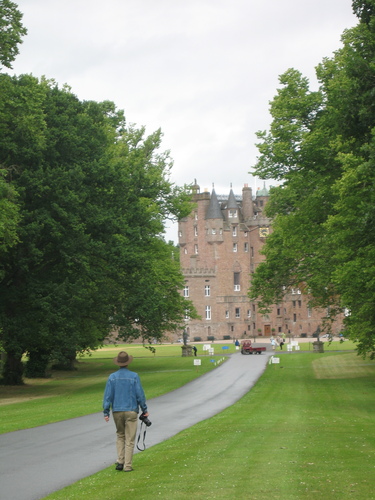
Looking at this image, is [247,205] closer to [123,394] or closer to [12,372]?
[12,372]

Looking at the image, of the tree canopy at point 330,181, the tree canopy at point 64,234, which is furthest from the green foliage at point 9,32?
the tree canopy at point 330,181

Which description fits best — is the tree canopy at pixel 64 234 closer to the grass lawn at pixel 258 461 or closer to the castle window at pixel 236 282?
the grass lawn at pixel 258 461

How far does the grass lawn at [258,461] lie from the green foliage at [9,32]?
1885cm

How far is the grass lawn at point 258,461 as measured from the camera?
32.9ft

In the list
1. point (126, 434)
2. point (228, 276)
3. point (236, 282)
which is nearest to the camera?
point (126, 434)

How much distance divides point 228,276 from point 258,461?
10858cm

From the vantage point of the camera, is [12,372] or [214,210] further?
[214,210]

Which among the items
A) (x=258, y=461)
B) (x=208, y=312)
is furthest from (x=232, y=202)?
(x=258, y=461)

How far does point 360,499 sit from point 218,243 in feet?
370

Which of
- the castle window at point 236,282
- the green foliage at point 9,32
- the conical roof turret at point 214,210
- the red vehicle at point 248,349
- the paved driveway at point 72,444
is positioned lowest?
the paved driveway at point 72,444

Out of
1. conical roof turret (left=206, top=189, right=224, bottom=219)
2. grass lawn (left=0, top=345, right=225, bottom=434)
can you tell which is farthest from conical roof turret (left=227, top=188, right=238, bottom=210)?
grass lawn (left=0, top=345, right=225, bottom=434)

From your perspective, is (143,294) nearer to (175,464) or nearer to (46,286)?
(46,286)

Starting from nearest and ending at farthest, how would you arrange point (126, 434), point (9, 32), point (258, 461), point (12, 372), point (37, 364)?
point (126, 434)
point (258, 461)
point (9, 32)
point (12, 372)
point (37, 364)

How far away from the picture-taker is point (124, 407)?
12.3 meters
